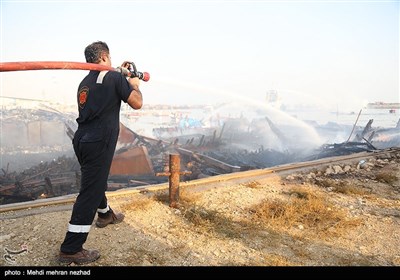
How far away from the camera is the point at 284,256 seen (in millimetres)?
3090

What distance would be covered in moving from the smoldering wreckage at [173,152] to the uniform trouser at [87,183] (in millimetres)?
1350

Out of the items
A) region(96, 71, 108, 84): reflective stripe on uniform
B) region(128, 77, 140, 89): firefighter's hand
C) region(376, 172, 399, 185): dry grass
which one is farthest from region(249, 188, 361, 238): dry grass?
region(96, 71, 108, 84): reflective stripe on uniform

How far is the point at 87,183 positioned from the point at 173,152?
895cm

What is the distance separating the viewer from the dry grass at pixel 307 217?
3814mm

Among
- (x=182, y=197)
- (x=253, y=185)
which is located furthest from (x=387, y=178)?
(x=182, y=197)

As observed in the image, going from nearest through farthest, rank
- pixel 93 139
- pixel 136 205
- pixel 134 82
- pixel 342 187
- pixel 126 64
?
1. pixel 93 139
2. pixel 134 82
3. pixel 126 64
4. pixel 136 205
5. pixel 342 187

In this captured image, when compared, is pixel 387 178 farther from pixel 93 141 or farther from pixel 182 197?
pixel 93 141

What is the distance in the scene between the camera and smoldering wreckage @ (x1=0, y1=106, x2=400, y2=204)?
8.51 meters

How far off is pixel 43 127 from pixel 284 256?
64.1ft

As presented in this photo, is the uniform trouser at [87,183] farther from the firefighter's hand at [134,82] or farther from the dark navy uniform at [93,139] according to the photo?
the firefighter's hand at [134,82]

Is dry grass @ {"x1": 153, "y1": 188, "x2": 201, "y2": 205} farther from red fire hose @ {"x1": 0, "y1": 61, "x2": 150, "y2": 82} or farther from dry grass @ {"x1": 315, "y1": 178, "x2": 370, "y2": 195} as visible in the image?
dry grass @ {"x1": 315, "y1": 178, "x2": 370, "y2": 195}

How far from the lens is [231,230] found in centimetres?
371

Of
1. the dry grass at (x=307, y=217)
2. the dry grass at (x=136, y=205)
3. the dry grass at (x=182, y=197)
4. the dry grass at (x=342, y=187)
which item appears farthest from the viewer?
the dry grass at (x=342, y=187)

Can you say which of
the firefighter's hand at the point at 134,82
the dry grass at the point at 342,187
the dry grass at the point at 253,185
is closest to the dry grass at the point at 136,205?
the firefighter's hand at the point at 134,82
